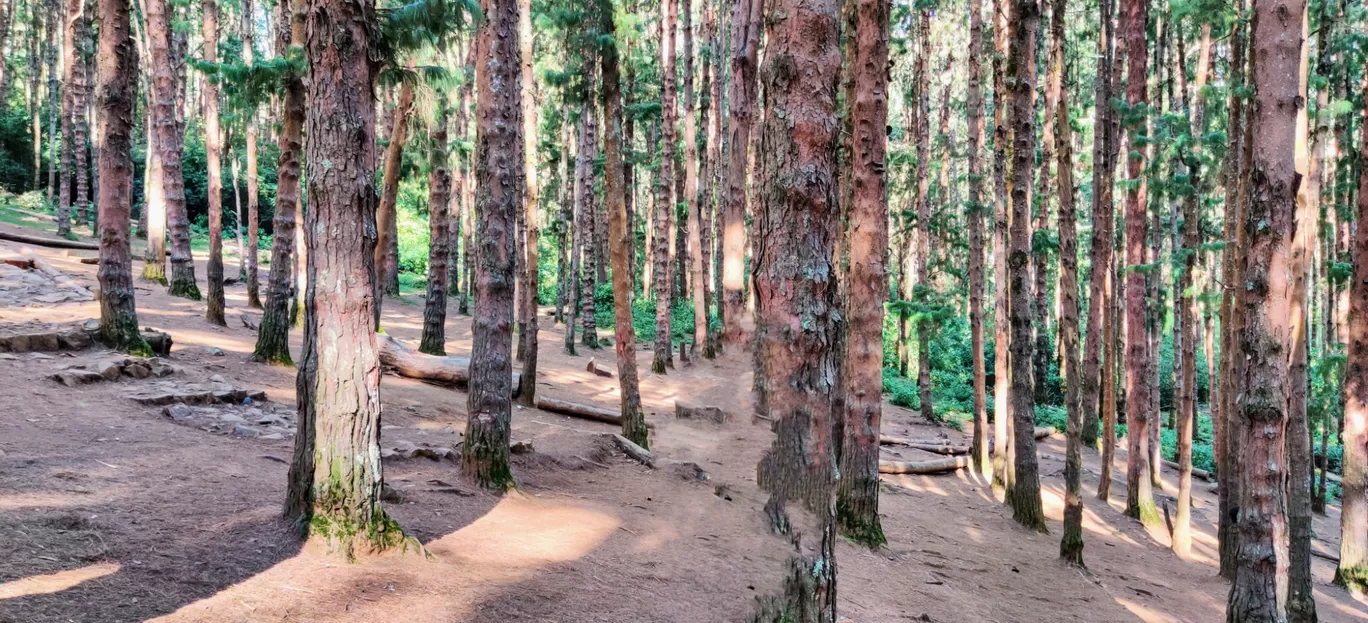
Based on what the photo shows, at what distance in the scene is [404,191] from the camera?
40.3m

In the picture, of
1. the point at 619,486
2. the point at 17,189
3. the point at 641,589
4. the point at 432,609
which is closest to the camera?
the point at 432,609

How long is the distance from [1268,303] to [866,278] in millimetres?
3177

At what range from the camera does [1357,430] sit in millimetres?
9609

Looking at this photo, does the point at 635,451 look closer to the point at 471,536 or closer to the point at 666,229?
the point at 471,536

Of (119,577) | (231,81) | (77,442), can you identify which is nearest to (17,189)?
(231,81)

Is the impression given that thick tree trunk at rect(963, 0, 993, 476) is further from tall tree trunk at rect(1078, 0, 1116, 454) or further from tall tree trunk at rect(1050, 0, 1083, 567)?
tall tree trunk at rect(1050, 0, 1083, 567)

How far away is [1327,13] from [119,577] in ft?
51.5

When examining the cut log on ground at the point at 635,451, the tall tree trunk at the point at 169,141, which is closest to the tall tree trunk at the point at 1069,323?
the cut log on ground at the point at 635,451

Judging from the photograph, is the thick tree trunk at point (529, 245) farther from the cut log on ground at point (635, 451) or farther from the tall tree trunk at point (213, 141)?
the tall tree trunk at point (213, 141)

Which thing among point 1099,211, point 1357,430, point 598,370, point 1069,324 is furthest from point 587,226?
point 1357,430

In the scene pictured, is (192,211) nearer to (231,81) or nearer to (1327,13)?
(231,81)

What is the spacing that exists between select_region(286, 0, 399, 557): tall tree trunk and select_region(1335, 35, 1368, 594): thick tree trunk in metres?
11.1

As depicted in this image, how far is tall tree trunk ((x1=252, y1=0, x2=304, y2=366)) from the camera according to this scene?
413 inches

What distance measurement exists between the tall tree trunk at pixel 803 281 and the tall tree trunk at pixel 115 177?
8799 millimetres
